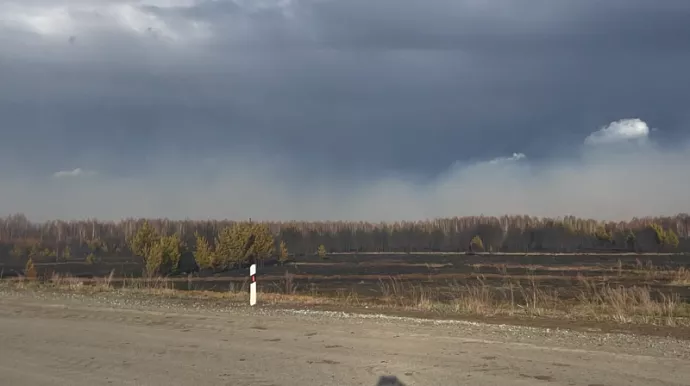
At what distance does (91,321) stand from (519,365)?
8.45 metres

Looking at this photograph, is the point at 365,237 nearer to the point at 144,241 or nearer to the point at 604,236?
the point at 604,236

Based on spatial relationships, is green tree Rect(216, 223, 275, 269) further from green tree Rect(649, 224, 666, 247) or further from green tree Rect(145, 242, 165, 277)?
green tree Rect(649, 224, 666, 247)

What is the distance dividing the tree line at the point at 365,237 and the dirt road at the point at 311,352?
57794mm

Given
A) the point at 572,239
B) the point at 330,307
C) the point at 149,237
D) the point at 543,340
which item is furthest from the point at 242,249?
the point at 572,239

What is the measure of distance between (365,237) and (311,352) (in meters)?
152

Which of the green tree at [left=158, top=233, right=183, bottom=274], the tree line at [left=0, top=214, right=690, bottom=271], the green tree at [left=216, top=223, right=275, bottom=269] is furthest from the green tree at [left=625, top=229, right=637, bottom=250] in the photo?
the green tree at [left=158, top=233, right=183, bottom=274]

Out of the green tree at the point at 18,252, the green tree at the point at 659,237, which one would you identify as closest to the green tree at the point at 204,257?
the green tree at the point at 18,252

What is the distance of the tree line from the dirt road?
5779cm

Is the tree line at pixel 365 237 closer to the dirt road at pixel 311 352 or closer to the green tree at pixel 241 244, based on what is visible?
the green tree at pixel 241 244

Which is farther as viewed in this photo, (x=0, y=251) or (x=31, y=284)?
(x=0, y=251)

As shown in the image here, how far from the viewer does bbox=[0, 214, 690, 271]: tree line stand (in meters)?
89.7

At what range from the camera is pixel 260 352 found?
8.79m

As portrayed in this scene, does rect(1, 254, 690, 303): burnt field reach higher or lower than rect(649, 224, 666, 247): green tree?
lower

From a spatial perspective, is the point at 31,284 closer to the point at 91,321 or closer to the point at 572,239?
the point at 91,321
